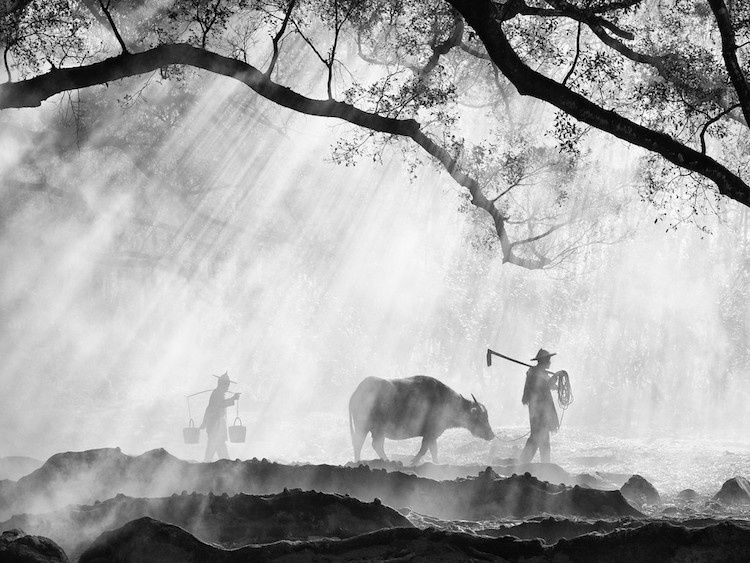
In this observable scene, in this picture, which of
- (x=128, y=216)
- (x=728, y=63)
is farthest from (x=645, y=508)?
(x=128, y=216)

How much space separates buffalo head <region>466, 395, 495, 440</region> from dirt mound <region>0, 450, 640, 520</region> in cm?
938

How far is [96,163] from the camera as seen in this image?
121 feet

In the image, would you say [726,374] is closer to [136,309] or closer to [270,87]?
[136,309]

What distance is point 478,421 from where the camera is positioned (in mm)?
18984

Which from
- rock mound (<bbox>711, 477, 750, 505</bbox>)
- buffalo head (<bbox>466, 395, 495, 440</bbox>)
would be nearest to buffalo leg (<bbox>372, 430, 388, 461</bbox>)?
buffalo head (<bbox>466, 395, 495, 440</bbox>)

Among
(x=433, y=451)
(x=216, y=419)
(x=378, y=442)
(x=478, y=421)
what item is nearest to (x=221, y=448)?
(x=216, y=419)

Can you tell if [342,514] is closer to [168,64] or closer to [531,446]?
[168,64]

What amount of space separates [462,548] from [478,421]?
1335cm

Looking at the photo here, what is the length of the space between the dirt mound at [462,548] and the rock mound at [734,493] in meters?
5.41

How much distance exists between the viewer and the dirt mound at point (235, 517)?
6.98m

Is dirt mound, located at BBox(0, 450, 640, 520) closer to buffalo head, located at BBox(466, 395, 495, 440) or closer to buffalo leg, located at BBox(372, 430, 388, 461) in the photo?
buffalo leg, located at BBox(372, 430, 388, 461)

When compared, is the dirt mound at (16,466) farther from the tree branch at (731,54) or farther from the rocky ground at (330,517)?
the tree branch at (731,54)

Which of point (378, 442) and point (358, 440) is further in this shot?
point (378, 442)

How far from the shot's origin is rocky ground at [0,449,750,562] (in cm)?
584
